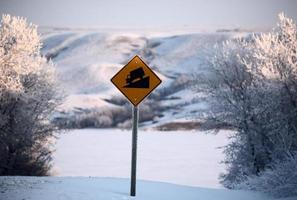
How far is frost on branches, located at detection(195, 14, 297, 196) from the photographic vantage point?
70.3 feet

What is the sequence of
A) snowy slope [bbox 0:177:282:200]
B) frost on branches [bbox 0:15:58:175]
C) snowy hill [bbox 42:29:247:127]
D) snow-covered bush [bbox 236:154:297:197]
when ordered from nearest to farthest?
snowy slope [bbox 0:177:282:200], snow-covered bush [bbox 236:154:297:197], frost on branches [bbox 0:15:58:175], snowy hill [bbox 42:29:247:127]

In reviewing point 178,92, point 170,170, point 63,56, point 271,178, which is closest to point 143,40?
point 63,56

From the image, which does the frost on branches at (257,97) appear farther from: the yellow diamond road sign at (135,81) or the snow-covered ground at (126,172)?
the yellow diamond road sign at (135,81)

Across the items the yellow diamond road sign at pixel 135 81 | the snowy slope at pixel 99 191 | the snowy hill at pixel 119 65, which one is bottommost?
the snowy slope at pixel 99 191

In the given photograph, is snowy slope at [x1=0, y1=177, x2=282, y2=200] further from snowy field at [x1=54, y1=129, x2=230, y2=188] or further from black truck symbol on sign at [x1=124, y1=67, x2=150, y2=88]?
snowy field at [x1=54, y1=129, x2=230, y2=188]

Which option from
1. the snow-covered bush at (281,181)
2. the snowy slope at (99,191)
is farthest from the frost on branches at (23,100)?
the snow-covered bush at (281,181)

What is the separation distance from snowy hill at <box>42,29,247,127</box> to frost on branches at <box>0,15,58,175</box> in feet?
18.3

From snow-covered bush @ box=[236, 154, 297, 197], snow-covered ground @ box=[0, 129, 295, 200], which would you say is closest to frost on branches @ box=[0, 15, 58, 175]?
snow-covered ground @ box=[0, 129, 295, 200]

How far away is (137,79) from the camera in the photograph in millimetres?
10320

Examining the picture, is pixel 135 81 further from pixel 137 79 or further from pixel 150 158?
pixel 150 158

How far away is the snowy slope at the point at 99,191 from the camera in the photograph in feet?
33.0

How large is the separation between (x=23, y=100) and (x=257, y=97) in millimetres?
11552

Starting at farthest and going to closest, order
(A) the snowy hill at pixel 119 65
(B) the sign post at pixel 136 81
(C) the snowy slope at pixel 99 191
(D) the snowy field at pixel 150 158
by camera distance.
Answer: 1. (A) the snowy hill at pixel 119 65
2. (D) the snowy field at pixel 150 158
3. (B) the sign post at pixel 136 81
4. (C) the snowy slope at pixel 99 191

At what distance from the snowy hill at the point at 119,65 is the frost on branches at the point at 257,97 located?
2278 mm
